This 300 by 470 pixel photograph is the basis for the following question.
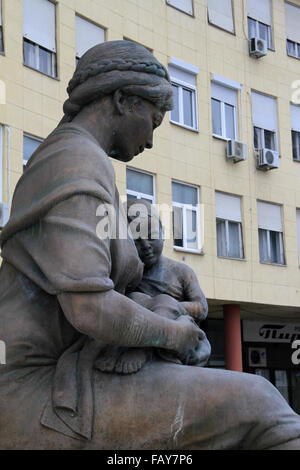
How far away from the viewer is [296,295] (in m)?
23.0

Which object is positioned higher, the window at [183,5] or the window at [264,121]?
the window at [183,5]

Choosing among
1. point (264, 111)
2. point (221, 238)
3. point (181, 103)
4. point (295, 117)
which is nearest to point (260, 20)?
point (264, 111)

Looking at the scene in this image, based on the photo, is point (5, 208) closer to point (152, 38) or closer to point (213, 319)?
point (152, 38)

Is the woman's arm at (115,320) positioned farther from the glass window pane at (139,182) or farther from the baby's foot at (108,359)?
the glass window pane at (139,182)

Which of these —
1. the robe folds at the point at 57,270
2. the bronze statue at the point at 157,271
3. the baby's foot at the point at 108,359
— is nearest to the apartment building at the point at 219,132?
the bronze statue at the point at 157,271

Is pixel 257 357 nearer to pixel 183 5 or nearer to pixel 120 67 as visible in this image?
pixel 183 5


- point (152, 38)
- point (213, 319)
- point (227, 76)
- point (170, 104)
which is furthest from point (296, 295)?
point (170, 104)

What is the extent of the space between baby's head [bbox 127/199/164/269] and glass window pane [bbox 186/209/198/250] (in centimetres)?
1718

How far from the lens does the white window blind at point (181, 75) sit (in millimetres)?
21125

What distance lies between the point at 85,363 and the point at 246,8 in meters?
22.7

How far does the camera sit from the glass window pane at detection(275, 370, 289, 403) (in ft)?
84.0

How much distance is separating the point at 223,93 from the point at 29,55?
680 cm

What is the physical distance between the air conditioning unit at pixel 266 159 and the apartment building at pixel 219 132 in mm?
36

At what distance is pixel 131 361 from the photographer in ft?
8.23
